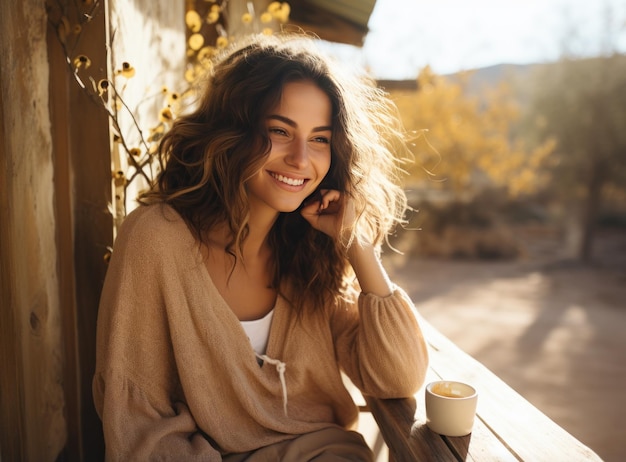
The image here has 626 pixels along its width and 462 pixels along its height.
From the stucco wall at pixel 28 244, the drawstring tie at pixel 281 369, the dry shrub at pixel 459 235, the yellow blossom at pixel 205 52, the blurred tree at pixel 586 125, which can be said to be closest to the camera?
the stucco wall at pixel 28 244

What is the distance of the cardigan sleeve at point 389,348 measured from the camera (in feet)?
6.01

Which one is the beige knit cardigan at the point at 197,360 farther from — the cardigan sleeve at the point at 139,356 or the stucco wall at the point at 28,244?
the stucco wall at the point at 28,244

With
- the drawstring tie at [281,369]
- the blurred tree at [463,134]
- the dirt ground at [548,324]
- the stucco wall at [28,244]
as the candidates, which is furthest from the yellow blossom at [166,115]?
the blurred tree at [463,134]

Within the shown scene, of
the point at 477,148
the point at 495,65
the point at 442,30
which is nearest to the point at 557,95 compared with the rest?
the point at 477,148

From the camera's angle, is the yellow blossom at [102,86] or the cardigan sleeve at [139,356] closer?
the cardigan sleeve at [139,356]

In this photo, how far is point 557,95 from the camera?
13.7 meters

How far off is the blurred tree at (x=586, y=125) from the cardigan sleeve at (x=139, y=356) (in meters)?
13.1

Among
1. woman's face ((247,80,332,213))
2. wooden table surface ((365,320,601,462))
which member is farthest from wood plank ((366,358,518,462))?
woman's face ((247,80,332,213))

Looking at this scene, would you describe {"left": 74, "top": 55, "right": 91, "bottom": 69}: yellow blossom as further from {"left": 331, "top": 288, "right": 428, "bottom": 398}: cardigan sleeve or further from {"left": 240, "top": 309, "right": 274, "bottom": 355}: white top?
{"left": 331, "top": 288, "right": 428, "bottom": 398}: cardigan sleeve

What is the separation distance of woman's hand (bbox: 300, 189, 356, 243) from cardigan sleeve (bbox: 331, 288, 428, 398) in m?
0.25

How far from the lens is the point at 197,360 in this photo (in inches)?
68.6

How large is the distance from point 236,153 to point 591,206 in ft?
42.9

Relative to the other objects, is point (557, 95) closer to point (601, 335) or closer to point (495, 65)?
point (601, 335)

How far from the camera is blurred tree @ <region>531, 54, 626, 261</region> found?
41.6 ft
